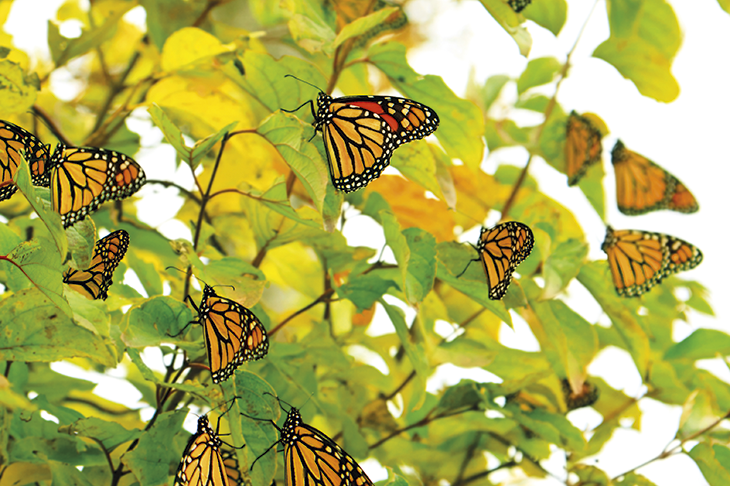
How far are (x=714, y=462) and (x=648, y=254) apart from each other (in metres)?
0.37

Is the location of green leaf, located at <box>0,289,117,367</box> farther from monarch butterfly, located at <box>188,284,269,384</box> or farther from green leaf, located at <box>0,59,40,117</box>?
green leaf, located at <box>0,59,40,117</box>

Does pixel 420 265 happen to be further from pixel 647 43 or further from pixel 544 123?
pixel 647 43

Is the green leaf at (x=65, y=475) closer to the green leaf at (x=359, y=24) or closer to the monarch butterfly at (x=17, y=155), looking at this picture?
the monarch butterfly at (x=17, y=155)

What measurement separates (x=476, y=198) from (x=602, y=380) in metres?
0.46

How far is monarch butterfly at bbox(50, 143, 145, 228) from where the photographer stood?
0.52m

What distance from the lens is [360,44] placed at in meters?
0.91

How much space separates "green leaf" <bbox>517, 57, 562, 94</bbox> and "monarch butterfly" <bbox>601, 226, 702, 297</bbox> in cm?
32

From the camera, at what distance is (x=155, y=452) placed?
0.58 meters

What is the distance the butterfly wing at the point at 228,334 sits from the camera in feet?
1.84

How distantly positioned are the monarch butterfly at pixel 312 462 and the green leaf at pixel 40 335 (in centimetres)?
22

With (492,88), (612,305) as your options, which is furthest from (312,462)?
(492,88)

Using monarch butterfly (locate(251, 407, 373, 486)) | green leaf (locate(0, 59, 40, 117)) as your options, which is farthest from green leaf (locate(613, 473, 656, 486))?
green leaf (locate(0, 59, 40, 117))

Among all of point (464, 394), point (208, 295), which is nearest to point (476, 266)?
point (464, 394)

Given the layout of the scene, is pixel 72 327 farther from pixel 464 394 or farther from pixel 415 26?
pixel 415 26
